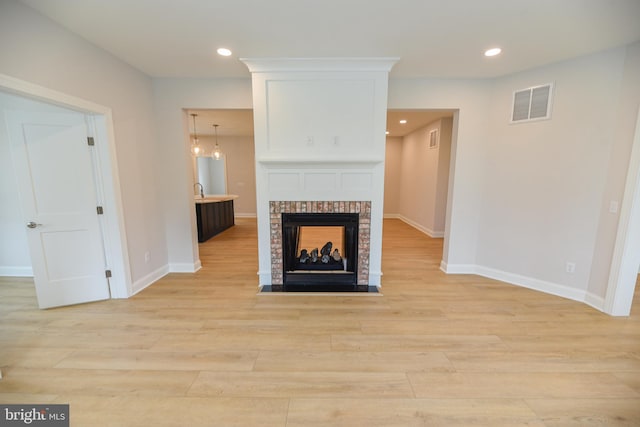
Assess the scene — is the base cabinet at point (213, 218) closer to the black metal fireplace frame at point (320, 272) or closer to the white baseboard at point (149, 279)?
the white baseboard at point (149, 279)

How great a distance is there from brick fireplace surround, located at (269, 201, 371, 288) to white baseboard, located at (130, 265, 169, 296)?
167 centimetres

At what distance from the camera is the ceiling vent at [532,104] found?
2945 millimetres

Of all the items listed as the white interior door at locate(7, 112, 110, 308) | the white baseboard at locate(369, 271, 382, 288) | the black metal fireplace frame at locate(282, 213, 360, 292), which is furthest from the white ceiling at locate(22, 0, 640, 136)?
the white baseboard at locate(369, 271, 382, 288)

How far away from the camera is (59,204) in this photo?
261cm

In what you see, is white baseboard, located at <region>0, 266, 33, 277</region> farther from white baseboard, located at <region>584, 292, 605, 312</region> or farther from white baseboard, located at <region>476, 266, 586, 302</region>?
white baseboard, located at <region>584, 292, 605, 312</region>

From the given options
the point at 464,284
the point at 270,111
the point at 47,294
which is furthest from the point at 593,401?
the point at 47,294

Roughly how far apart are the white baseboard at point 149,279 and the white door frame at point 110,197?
0.08m

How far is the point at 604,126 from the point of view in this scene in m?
2.63

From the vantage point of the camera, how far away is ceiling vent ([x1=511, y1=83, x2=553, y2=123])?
9.66 ft

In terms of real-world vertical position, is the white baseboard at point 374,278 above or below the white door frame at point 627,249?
below

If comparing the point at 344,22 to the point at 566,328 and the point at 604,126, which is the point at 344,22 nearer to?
the point at 604,126

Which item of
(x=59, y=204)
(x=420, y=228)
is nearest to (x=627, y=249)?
(x=420, y=228)

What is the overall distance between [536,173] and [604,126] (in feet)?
2.32

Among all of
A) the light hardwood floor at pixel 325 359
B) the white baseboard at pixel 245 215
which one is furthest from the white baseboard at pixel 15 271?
the white baseboard at pixel 245 215
